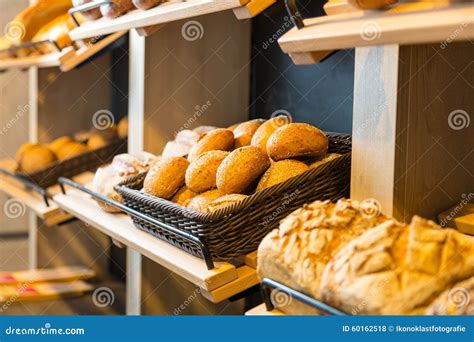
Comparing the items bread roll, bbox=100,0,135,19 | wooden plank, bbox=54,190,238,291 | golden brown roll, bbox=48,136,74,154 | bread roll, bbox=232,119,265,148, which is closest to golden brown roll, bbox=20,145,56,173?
golden brown roll, bbox=48,136,74,154

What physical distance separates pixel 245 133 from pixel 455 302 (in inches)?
33.1

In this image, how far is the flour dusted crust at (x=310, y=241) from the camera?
85cm

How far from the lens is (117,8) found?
1.74m

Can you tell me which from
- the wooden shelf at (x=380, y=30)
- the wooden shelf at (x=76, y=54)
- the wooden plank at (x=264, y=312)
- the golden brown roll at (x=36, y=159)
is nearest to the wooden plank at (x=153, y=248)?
the wooden plank at (x=264, y=312)

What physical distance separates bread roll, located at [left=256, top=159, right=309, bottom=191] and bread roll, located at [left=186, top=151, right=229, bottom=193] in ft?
0.41

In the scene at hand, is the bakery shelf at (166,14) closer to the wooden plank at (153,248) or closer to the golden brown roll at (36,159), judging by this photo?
the wooden plank at (153,248)

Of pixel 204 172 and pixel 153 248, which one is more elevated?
pixel 204 172

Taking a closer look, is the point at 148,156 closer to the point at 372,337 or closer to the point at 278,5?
the point at 278,5

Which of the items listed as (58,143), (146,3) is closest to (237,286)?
(146,3)

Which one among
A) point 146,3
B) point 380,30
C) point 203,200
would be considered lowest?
point 203,200

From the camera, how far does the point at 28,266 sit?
3344mm

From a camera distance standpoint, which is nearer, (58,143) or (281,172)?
(281,172)

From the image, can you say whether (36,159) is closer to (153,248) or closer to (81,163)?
(81,163)

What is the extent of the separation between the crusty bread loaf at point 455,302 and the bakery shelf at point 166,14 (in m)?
0.67
